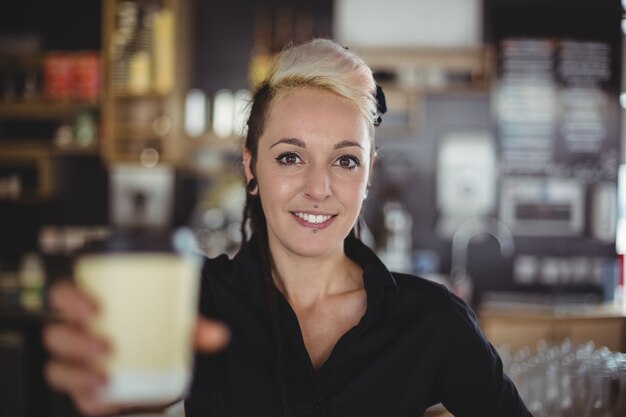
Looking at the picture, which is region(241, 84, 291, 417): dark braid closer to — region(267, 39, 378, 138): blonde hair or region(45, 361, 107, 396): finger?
region(267, 39, 378, 138): blonde hair

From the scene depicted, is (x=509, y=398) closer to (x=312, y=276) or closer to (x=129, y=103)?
(x=312, y=276)

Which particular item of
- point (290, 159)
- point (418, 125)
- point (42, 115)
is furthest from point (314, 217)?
point (42, 115)

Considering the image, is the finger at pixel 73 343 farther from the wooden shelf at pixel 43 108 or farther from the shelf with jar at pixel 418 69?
the wooden shelf at pixel 43 108

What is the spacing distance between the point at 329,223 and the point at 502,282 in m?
4.08

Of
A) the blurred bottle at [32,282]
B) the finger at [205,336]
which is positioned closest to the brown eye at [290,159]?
the finger at [205,336]

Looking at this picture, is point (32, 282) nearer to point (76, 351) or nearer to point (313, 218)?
point (313, 218)

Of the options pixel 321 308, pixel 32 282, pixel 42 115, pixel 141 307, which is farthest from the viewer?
pixel 42 115

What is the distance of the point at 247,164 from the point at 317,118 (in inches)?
9.7

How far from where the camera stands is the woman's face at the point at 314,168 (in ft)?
4.09

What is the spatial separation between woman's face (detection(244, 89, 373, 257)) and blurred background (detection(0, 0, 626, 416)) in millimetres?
3420

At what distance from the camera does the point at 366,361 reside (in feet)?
4.02

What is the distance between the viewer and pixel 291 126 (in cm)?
126

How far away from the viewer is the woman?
117 cm

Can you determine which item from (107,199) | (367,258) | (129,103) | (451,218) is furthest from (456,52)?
(367,258)
